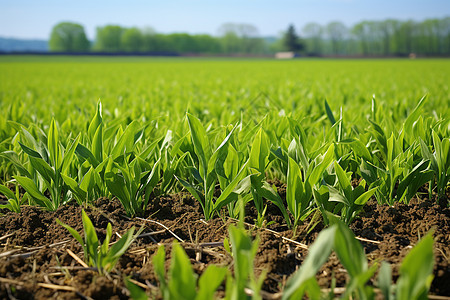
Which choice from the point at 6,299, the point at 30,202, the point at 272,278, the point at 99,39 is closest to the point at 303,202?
the point at 272,278

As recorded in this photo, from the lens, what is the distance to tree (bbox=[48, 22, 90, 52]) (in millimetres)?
95812

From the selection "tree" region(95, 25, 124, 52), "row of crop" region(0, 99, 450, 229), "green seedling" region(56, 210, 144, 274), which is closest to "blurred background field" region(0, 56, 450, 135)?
"row of crop" region(0, 99, 450, 229)

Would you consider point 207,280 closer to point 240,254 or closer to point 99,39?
point 240,254

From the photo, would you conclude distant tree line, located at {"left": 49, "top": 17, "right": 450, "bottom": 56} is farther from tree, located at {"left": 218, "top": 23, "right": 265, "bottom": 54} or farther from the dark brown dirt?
the dark brown dirt

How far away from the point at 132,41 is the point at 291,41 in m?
41.5

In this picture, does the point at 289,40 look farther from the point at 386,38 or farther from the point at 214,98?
the point at 214,98

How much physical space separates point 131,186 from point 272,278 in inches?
29.6

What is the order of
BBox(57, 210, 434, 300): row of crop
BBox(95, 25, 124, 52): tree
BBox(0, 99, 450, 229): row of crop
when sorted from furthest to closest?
BBox(95, 25, 124, 52): tree → BBox(0, 99, 450, 229): row of crop → BBox(57, 210, 434, 300): row of crop

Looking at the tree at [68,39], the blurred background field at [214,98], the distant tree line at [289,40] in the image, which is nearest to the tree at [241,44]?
the distant tree line at [289,40]

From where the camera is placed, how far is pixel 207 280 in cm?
79

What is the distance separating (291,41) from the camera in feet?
281

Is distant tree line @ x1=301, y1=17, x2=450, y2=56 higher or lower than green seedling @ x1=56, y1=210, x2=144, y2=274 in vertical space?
higher

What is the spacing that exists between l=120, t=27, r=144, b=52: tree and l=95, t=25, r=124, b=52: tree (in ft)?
8.17

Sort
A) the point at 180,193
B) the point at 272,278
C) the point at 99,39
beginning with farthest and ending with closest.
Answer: the point at 99,39
the point at 180,193
the point at 272,278
